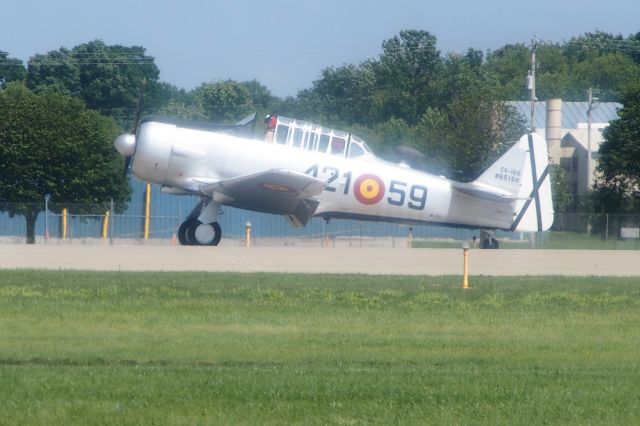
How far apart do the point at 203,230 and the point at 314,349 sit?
1481 centimetres

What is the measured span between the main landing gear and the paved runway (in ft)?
2.25

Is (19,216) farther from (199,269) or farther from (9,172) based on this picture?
(199,269)

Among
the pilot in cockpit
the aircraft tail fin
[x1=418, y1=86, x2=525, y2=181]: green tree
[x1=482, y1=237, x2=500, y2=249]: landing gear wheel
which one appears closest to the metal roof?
[x1=418, y1=86, x2=525, y2=181]: green tree

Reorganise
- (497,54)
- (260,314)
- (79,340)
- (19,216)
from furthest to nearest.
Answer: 1. (497,54)
2. (19,216)
3. (260,314)
4. (79,340)

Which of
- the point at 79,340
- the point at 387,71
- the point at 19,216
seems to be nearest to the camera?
the point at 79,340

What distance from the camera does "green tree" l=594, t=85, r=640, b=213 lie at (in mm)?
52281

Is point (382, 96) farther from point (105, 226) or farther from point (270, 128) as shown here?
point (270, 128)

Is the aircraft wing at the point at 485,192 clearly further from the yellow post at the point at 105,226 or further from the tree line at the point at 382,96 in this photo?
the tree line at the point at 382,96

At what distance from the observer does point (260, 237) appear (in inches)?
1647

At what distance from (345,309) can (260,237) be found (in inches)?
1038

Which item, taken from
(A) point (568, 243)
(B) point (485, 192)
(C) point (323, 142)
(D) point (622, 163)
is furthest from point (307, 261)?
(D) point (622, 163)

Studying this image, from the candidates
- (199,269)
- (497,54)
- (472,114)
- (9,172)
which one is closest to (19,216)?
(9,172)

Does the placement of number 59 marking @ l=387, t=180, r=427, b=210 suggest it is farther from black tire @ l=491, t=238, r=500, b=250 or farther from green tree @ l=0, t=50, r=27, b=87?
green tree @ l=0, t=50, r=27, b=87

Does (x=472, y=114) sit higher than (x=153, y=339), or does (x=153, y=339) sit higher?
(x=472, y=114)
